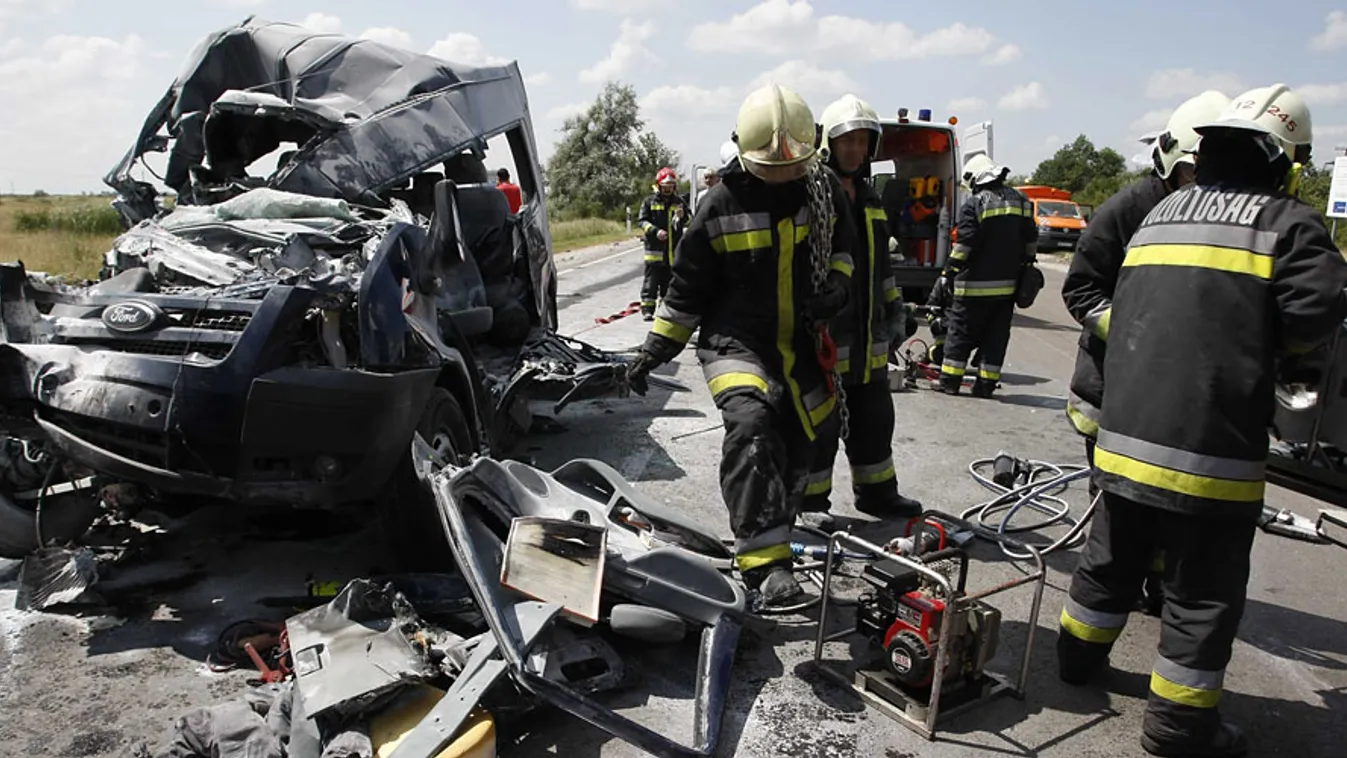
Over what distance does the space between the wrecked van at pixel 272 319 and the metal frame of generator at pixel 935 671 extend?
1.63 metres

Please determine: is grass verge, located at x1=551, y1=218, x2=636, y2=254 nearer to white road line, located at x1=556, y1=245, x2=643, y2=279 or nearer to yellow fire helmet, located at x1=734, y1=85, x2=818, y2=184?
white road line, located at x1=556, y1=245, x2=643, y2=279

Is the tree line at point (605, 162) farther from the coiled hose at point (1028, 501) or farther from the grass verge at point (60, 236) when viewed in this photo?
the coiled hose at point (1028, 501)

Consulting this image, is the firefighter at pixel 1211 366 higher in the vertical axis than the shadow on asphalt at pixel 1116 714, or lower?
higher

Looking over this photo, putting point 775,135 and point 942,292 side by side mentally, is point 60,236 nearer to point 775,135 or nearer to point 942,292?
point 942,292

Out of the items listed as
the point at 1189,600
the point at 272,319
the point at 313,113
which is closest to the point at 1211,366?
the point at 1189,600

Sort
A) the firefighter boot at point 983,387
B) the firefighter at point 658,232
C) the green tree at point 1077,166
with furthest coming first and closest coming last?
the green tree at point 1077,166 < the firefighter at point 658,232 < the firefighter boot at point 983,387

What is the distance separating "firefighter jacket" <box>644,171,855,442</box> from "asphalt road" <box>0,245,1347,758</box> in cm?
93

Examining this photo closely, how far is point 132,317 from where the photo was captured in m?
3.23

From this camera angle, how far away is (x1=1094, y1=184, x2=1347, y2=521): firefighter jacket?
2.62 metres

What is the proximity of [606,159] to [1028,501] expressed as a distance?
150 ft

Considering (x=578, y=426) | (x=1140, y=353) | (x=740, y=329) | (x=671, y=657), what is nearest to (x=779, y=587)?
(x=671, y=657)

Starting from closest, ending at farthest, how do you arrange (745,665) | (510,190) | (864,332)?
(745,665) < (864,332) < (510,190)

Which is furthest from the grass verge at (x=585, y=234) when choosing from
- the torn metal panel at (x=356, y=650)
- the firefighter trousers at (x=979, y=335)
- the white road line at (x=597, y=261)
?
the torn metal panel at (x=356, y=650)

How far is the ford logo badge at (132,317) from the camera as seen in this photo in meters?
3.21
